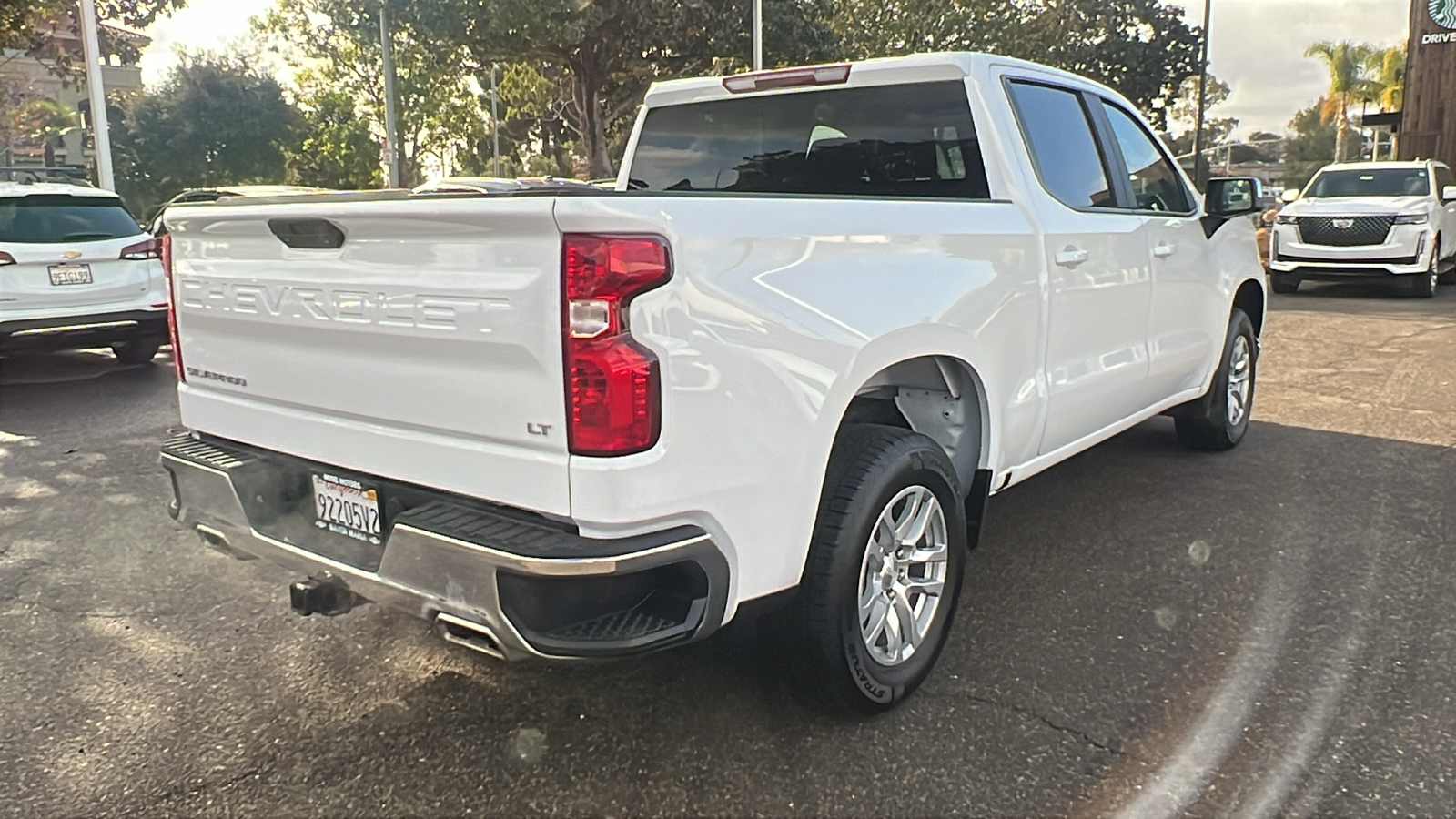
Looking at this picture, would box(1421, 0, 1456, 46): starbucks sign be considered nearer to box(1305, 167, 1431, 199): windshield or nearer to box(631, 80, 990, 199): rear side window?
box(1305, 167, 1431, 199): windshield

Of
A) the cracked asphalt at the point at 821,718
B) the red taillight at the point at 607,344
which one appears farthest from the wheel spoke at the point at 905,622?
the red taillight at the point at 607,344

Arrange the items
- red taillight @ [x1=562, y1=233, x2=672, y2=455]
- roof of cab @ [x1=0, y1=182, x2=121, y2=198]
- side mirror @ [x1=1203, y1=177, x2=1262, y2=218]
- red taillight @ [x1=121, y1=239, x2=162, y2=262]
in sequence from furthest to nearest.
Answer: red taillight @ [x1=121, y1=239, x2=162, y2=262]
roof of cab @ [x1=0, y1=182, x2=121, y2=198]
side mirror @ [x1=1203, y1=177, x2=1262, y2=218]
red taillight @ [x1=562, y1=233, x2=672, y2=455]

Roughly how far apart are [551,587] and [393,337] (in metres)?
0.76

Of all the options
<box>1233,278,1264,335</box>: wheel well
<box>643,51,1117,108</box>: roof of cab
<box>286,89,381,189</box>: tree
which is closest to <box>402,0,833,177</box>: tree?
<box>286,89,381,189</box>: tree

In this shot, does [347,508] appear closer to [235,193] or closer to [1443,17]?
[235,193]

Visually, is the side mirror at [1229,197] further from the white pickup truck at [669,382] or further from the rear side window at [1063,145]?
the white pickup truck at [669,382]

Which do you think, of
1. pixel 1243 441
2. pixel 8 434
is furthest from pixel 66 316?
pixel 1243 441

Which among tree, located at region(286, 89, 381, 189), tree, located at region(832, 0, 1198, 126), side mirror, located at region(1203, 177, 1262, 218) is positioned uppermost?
tree, located at region(832, 0, 1198, 126)

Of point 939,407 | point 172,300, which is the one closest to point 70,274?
point 172,300

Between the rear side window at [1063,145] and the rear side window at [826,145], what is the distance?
284 mm

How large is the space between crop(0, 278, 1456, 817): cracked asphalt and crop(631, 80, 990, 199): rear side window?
1.54m

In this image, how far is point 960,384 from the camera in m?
3.61

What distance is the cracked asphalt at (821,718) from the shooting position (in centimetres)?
282

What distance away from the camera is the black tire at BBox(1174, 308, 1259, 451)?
5.83 metres
